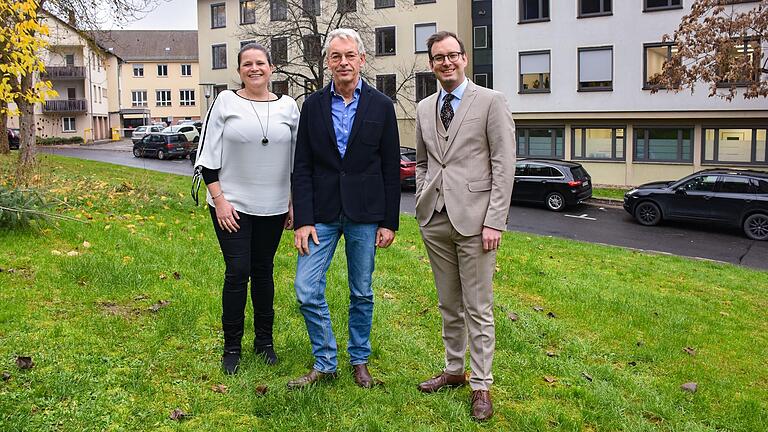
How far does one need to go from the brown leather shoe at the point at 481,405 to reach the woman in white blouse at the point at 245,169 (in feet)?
5.09

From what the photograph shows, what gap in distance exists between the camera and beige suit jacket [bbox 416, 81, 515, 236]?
3854 mm

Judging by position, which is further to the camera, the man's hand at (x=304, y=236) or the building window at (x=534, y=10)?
the building window at (x=534, y=10)

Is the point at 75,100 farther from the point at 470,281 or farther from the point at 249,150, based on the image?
the point at 470,281

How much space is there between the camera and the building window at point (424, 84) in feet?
133

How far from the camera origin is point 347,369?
4398 mm

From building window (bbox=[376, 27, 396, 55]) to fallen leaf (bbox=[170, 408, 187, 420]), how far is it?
132ft

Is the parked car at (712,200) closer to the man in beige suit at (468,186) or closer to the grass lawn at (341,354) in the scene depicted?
the grass lawn at (341,354)

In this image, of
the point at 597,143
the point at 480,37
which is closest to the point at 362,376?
the point at 597,143

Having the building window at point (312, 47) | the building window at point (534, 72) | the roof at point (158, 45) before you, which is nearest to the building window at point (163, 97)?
the roof at point (158, 45)

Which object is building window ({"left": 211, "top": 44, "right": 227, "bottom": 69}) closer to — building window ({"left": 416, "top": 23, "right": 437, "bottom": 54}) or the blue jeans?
building window ({"left": 416, "top": 23, "right": 437, "bottom": 54})

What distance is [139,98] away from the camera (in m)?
86.8

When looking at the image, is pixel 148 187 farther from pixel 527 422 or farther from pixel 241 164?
pixel 527 422

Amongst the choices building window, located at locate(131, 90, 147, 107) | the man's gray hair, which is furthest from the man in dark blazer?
building window, located at locate(131, 90, 147, 107)

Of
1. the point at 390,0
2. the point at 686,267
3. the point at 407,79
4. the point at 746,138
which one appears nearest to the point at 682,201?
the point at 686,267
